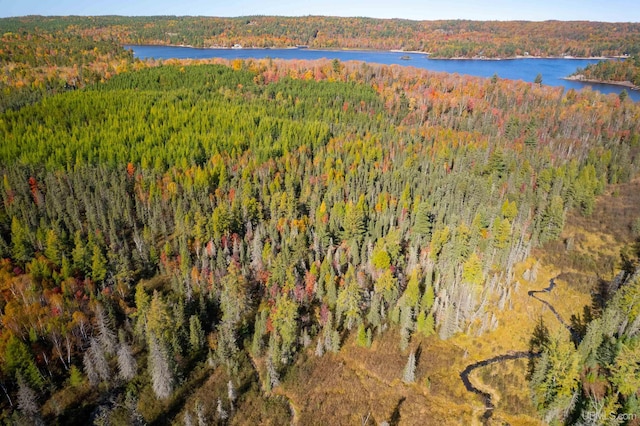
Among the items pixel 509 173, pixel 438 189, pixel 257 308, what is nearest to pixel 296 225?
pixel 257 308

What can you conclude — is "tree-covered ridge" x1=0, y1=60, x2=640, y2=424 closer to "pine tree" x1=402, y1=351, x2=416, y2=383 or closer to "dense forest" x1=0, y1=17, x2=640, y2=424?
"pine tree" x1=402, y1=351, x2=416, y2=383

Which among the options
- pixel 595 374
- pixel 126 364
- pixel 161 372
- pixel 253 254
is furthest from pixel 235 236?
pixel 595 374

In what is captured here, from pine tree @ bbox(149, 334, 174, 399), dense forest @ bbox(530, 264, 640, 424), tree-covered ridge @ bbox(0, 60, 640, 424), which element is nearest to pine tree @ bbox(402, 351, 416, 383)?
tree-covered ridge @ bbox(0, 60, 640, 424)

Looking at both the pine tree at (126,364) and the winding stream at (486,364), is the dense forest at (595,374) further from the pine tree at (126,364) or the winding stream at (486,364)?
the pine tree at (126,364)

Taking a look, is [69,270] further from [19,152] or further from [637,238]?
[637,238]

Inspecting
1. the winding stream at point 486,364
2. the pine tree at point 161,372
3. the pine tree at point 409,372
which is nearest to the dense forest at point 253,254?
the pine tree at point 161,372
